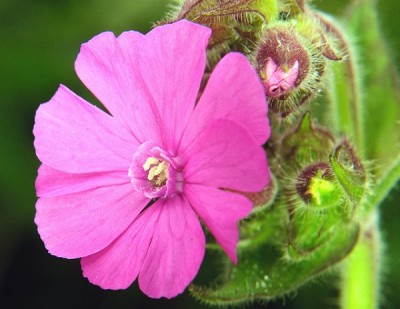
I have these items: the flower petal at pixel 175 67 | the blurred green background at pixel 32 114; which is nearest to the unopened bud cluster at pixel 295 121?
the flower petal at pixel 175 67

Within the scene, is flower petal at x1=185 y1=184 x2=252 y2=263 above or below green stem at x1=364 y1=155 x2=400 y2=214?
above

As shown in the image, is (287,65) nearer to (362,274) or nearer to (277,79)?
(277,79)

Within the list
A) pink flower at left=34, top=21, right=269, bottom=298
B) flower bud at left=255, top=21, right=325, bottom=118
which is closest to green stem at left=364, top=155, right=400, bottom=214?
flower bud at left=255, top=21, right=325, bottom=118

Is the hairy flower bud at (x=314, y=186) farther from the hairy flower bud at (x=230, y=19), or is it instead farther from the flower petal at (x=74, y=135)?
the flower petal at (x=74, y=135)

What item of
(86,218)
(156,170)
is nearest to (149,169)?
(156,170)

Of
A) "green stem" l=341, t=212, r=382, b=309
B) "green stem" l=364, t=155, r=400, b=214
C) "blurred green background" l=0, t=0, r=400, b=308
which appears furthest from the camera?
"blurred green background" l=0, t=0, r=400, b=308

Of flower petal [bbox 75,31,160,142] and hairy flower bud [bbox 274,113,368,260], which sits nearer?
flower petal [bbox 75,31,160,142]

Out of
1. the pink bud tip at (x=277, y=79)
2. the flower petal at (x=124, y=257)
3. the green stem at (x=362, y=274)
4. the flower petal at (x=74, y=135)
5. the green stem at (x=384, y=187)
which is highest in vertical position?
the pink bud tip at (x=277, y=79)

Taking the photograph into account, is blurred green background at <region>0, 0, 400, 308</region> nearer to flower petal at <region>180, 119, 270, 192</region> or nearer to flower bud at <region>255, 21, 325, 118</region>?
flower bud at <region>255, 21, 325, 118</region>
